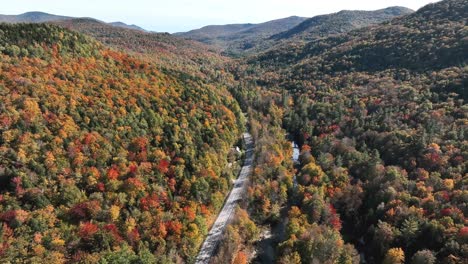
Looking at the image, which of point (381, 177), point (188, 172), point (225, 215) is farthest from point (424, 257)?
point (188, 172)

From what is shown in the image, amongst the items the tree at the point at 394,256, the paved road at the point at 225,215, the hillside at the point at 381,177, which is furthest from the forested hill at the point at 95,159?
the tree at the point at 394,256

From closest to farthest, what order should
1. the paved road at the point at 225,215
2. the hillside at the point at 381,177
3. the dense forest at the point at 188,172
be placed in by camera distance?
the dense forest at the point at 188,172, the hillside at the point at 381,177, the paved road at the point at 225,215

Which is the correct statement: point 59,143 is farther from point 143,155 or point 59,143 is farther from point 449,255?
point 449,255

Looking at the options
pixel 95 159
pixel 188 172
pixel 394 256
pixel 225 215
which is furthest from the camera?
pixel 188 172

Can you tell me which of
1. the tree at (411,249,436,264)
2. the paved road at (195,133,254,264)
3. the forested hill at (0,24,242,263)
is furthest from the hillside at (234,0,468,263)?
the forested hill at (0,24,242,263)

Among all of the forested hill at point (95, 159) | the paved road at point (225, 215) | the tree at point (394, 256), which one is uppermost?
the forested hill at point (95, 159)

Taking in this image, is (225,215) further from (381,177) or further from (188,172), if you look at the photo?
(381,177)

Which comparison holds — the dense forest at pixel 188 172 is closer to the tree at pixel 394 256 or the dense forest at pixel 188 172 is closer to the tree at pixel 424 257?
the tree at pixel 424 257
